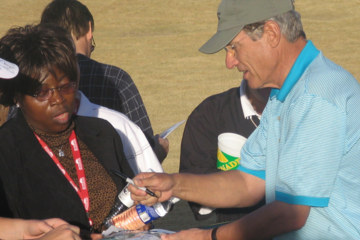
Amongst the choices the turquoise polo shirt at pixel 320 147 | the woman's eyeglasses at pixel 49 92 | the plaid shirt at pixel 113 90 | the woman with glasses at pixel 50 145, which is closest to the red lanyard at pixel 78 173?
the woman with glasses at pixel 50 145

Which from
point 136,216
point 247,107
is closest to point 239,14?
point 136,216

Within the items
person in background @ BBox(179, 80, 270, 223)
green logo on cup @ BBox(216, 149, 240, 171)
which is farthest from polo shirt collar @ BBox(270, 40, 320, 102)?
person in background @ BBox(179, 80, 270, 223)

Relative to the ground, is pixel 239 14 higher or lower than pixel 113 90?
higher

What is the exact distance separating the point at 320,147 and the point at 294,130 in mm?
136

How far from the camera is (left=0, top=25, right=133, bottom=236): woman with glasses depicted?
11.6 ft

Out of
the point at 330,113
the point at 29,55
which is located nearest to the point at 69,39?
the point at 29,55

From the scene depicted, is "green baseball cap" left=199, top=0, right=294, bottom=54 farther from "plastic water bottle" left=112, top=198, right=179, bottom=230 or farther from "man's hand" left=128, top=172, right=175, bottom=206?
"plastic water bottle" left=112, top=198, right=179, bottom=230

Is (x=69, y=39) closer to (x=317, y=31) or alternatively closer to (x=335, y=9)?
(x=317, y=31)

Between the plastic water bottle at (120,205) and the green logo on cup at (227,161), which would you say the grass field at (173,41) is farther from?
the plastic water bottle at (120,205)

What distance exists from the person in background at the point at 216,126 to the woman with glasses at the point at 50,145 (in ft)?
3.43

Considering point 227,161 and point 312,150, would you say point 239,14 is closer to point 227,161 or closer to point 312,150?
point 312,150

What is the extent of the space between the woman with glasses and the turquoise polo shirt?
971mm

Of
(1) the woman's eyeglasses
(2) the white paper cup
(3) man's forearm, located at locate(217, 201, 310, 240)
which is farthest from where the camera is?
(2) the white paper cup

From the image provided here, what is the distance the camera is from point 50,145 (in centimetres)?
375
